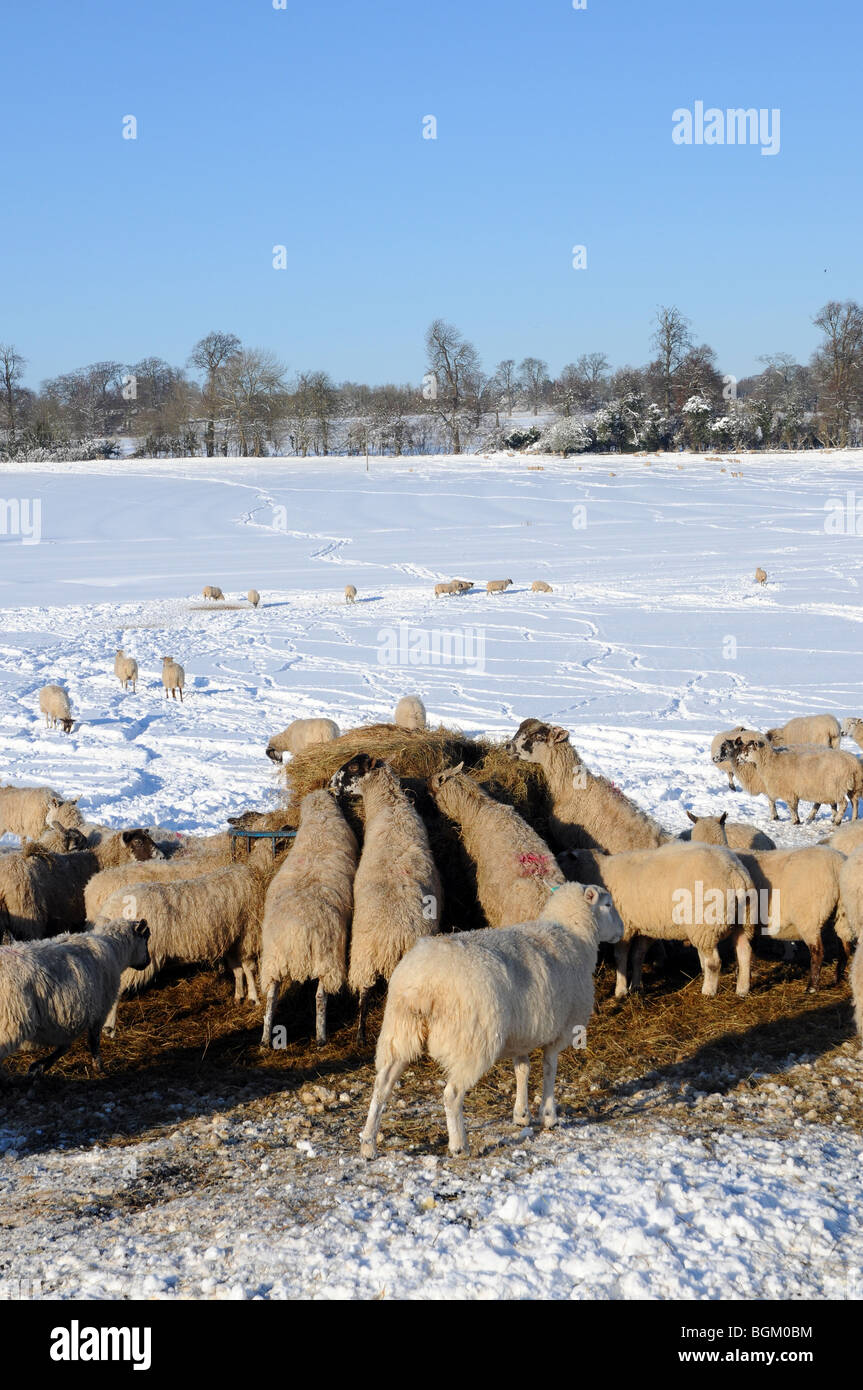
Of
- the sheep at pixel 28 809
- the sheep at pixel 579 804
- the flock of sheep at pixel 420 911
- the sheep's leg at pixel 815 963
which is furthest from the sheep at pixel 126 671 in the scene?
the sheep's leg at pixel 815 963

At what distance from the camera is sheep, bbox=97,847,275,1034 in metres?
7.64

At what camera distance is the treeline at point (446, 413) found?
244 ft

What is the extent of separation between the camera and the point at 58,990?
6367mm

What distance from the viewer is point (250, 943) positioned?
7824 mm

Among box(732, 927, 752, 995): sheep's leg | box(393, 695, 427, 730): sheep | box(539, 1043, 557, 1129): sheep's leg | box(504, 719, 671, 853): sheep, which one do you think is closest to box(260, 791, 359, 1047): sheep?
box(539, 1043, 557, 1129): sheep's leg

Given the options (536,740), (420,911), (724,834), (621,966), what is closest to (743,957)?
(621,966)

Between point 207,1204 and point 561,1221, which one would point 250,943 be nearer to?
point 207,1204

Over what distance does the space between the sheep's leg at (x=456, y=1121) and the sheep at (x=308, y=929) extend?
5.82 feet

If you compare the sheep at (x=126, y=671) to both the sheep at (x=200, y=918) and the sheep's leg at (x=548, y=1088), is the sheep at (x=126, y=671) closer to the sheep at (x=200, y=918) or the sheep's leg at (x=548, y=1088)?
the sheep at (x=200, y=918)

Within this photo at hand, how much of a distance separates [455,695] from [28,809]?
8518 millimetres

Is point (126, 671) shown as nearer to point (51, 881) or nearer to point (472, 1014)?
point (51, 881)

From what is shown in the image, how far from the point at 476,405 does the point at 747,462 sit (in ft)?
90.9

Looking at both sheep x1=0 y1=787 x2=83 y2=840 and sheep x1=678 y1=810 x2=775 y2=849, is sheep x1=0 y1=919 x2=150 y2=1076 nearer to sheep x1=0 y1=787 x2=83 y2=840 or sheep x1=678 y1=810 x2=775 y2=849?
sheep x1=0 y1=787 x2=83 y2=840

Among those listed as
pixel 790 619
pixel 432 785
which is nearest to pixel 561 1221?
pixel 432 785
